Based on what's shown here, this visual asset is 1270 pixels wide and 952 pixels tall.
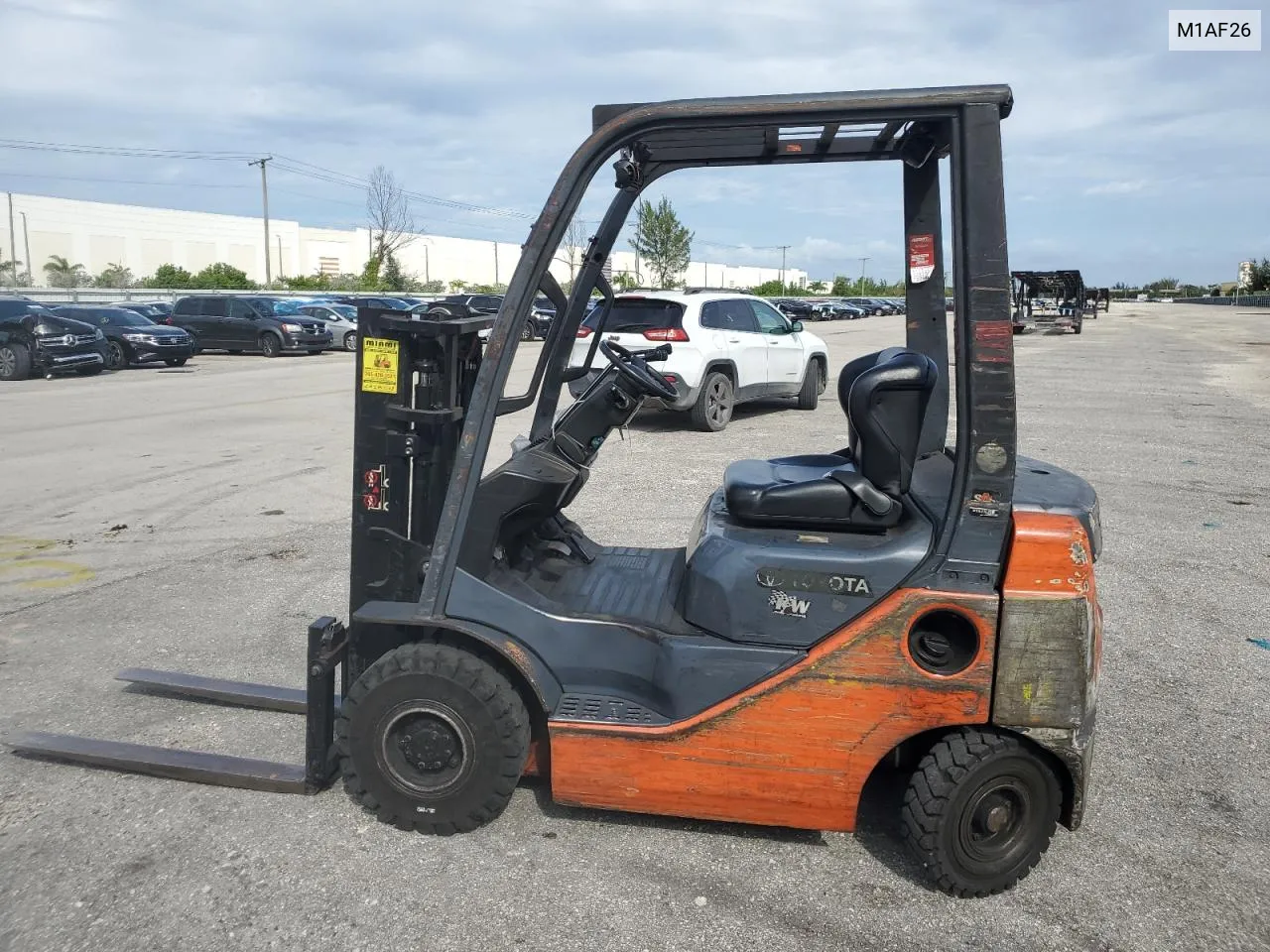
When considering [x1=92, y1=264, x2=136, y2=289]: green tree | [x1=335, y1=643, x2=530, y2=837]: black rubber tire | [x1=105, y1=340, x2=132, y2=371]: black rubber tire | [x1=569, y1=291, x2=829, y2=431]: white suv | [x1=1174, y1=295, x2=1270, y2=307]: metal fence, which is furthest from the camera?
[x1=1174, y1=295, x2=1270, y2=307]: metal fence

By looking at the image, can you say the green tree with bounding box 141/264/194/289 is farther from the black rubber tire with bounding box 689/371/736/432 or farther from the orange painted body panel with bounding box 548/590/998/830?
the orange painted body panel with bounding box 548/590/998/830

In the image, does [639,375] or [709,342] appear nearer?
[639,375]

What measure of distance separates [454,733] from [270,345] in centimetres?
2718

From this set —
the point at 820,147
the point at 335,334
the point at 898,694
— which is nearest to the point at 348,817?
the point at 898,694

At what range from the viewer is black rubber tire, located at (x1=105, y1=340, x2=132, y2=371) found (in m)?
22.8

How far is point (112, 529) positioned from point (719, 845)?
6.16 metres

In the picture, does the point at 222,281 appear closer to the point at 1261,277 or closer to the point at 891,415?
the point at 891,415

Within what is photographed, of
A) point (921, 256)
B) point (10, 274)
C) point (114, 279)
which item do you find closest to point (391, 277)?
point (114, 279)

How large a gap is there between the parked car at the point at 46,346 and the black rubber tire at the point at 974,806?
22.4 meters

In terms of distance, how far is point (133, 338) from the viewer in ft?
75.7

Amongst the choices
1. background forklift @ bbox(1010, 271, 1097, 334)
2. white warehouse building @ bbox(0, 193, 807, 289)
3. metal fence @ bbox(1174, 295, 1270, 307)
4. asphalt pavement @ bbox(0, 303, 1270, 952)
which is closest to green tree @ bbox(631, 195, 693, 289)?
white warehouse building @ bbox(0, 193, 807, 289)

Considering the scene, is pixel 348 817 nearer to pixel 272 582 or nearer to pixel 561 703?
pixel 561 703

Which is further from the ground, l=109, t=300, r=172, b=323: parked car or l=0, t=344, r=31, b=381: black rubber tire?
l=109, t=300, r=172, b=323: parked car

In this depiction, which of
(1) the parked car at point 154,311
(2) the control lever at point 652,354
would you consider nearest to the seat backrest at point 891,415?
(2) the control lever at point 652,354
